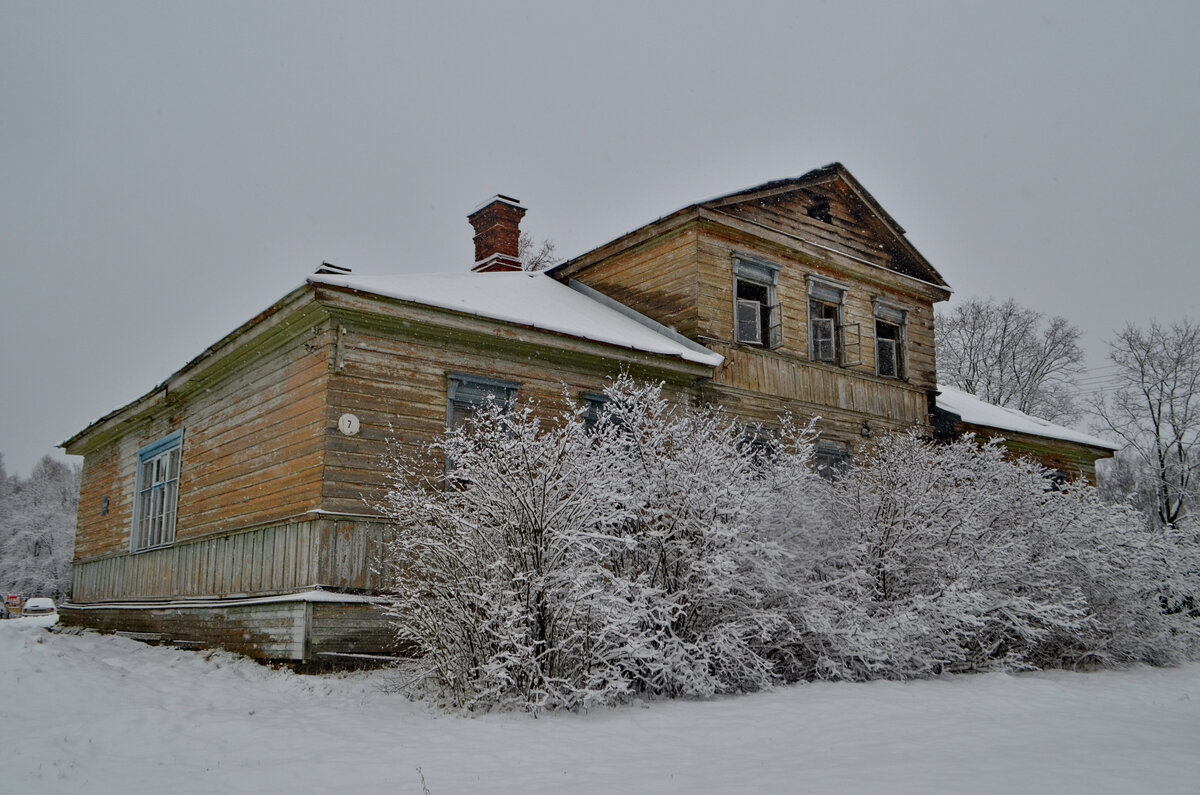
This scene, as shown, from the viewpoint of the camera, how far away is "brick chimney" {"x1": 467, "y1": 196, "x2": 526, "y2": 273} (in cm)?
1818

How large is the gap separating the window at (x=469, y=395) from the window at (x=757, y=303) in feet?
17.1

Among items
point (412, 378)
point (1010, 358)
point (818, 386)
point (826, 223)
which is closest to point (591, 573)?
point (412, 378)

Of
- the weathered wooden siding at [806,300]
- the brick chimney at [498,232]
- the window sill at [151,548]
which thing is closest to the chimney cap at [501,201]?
the brick chimney at [498,232]

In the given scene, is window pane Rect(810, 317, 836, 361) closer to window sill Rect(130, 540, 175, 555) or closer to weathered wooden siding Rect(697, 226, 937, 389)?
weathered wooden siding Rect(697, 226, 937, 389)

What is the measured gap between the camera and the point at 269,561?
37.7 feet

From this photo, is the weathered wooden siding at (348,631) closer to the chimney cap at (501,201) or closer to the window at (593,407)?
the window at (593,407)

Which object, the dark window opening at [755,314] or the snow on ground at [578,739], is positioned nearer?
the snow on ground at [578,739]

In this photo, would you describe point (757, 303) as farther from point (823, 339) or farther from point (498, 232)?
point (498, 232)

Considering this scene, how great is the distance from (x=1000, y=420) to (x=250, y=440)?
15488 mm

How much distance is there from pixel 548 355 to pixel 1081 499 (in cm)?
809

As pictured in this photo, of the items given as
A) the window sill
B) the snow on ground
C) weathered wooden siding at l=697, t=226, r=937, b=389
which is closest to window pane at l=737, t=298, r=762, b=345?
weathered wooden siding at l=697, t=226, r=937, b=389

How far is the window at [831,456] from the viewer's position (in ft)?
54.6

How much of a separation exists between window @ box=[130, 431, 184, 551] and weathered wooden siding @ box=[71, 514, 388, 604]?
1.12 feet

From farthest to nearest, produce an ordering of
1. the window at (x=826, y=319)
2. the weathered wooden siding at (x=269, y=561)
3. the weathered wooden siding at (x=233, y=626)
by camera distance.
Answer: the window at (x=826, y=319) < the weathered wooden siding at (x=269, y=561) < the weathered wooden siding at (x=233, y=626)
